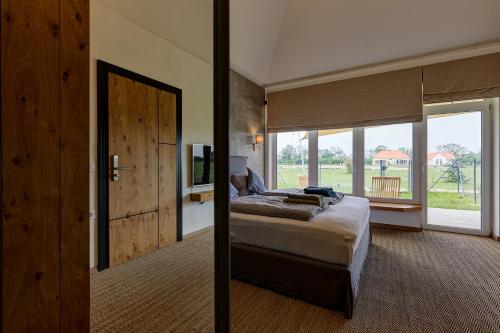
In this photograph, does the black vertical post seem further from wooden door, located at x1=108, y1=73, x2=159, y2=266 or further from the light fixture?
the light fixture

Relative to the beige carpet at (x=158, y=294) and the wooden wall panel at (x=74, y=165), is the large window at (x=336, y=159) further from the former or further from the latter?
the wooden wall panel at (x=74, y=165)

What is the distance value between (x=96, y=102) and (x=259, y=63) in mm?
3094

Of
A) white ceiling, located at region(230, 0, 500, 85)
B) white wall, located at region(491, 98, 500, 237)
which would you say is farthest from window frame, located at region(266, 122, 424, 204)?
white ceiling, located at region(230, 0, 500, 85)

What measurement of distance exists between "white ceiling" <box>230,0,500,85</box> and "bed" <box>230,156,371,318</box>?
294 centimetres

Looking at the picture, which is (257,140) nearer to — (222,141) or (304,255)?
(304,255)

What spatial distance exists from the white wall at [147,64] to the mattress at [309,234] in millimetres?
420

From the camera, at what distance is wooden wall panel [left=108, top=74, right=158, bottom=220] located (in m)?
2.38

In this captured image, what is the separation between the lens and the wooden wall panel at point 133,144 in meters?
2.38

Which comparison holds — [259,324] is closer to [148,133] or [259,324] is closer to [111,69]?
[148,133]

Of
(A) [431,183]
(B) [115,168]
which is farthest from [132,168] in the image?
(A) [431,183]

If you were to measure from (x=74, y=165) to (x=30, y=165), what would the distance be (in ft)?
0.44

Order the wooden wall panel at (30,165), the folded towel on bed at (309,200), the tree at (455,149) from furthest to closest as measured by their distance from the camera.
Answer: the tree at (455,149) → the folded towel on bed at (309,200) → the wooden wall panel at (30,165)

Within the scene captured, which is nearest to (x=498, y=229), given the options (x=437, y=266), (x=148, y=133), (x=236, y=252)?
(x=437, y=266)

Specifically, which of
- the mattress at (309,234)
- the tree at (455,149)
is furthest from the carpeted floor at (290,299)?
the tree at (455,149)
